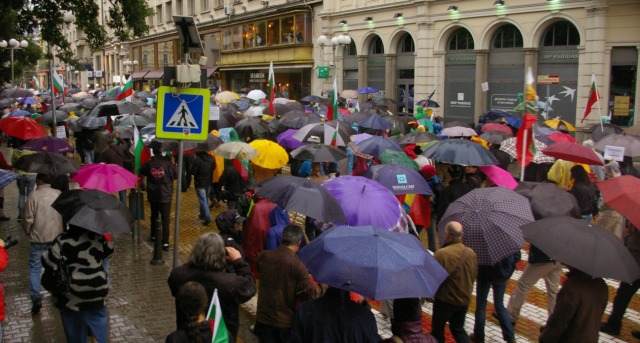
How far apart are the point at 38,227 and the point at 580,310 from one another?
6.21 metres

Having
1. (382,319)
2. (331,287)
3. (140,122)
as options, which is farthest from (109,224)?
(140,122)

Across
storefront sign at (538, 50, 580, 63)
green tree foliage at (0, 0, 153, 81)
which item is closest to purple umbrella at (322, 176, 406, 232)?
green tree foliage at (0, 0, 153, 81)

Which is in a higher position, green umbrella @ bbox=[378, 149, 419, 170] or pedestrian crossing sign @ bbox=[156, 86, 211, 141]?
pedestrian crossing sign @ bbox=[156, 86, 211, 141]

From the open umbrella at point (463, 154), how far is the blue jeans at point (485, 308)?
2.33 m

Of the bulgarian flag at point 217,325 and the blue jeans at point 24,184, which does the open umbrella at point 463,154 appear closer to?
the bulgarian flag at point 217,325

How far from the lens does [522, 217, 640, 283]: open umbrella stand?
5.07 m

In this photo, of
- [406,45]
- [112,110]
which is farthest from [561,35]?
[112,110]

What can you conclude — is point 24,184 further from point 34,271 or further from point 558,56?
point 558,56

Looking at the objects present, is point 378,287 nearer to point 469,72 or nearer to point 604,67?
point 604,67

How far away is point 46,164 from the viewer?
872 centimetres

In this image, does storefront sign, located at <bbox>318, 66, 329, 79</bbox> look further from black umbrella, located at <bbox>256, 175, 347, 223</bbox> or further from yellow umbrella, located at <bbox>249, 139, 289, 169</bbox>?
black umbrella, located at <bbox>256, 175, 347, 223</bbox>

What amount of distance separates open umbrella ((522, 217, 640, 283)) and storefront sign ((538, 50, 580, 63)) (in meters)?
20.2

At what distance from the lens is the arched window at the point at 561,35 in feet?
78.9

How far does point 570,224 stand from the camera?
18.3 feet
